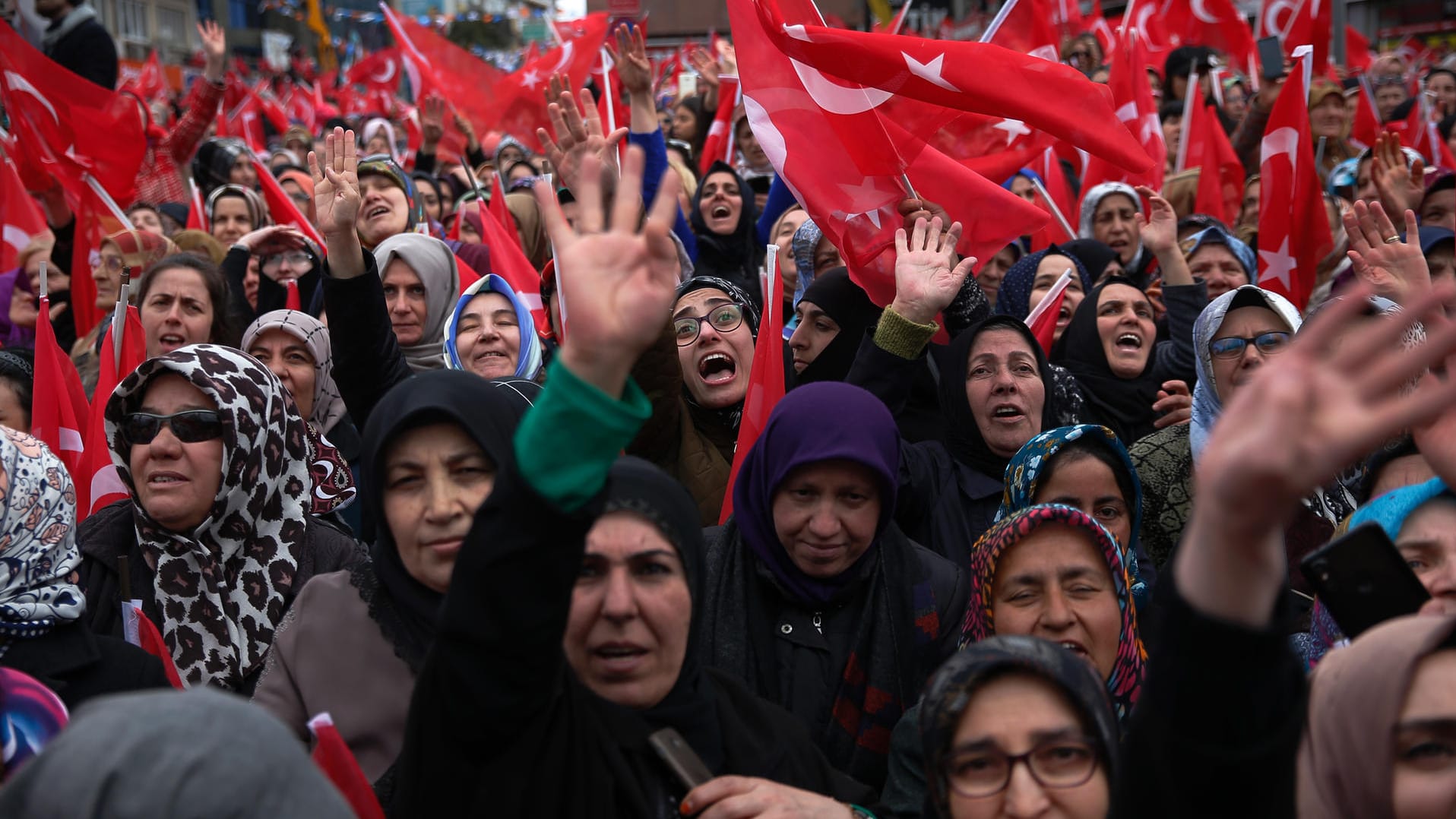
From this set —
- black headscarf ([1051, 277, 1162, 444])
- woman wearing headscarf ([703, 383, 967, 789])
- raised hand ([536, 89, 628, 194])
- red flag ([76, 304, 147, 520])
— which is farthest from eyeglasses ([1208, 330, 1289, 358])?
red flag ([76, 304, 147, 520])

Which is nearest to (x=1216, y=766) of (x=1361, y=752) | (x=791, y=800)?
(x=1361, y=752)

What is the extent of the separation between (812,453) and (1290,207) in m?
3.29

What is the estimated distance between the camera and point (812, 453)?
9.18ft

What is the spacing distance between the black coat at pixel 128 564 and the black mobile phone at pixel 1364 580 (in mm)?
1885

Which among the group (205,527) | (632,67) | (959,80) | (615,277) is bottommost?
(205,527)

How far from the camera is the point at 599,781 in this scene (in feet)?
6.20

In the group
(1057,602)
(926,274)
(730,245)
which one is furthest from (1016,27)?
(1057,602)

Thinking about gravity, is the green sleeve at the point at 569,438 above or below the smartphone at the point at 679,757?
above

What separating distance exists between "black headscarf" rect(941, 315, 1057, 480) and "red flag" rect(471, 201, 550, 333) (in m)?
1.82

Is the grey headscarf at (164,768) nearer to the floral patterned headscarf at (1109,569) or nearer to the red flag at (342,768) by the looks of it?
the red flag at (342,768)

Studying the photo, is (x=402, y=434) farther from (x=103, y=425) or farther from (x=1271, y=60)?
(x=1271, y=60)

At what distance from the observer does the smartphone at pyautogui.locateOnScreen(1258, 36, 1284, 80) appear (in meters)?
6.82

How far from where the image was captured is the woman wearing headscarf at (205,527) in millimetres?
2826

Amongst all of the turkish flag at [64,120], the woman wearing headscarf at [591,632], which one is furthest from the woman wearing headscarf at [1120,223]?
the turkish flag at [64,120]
